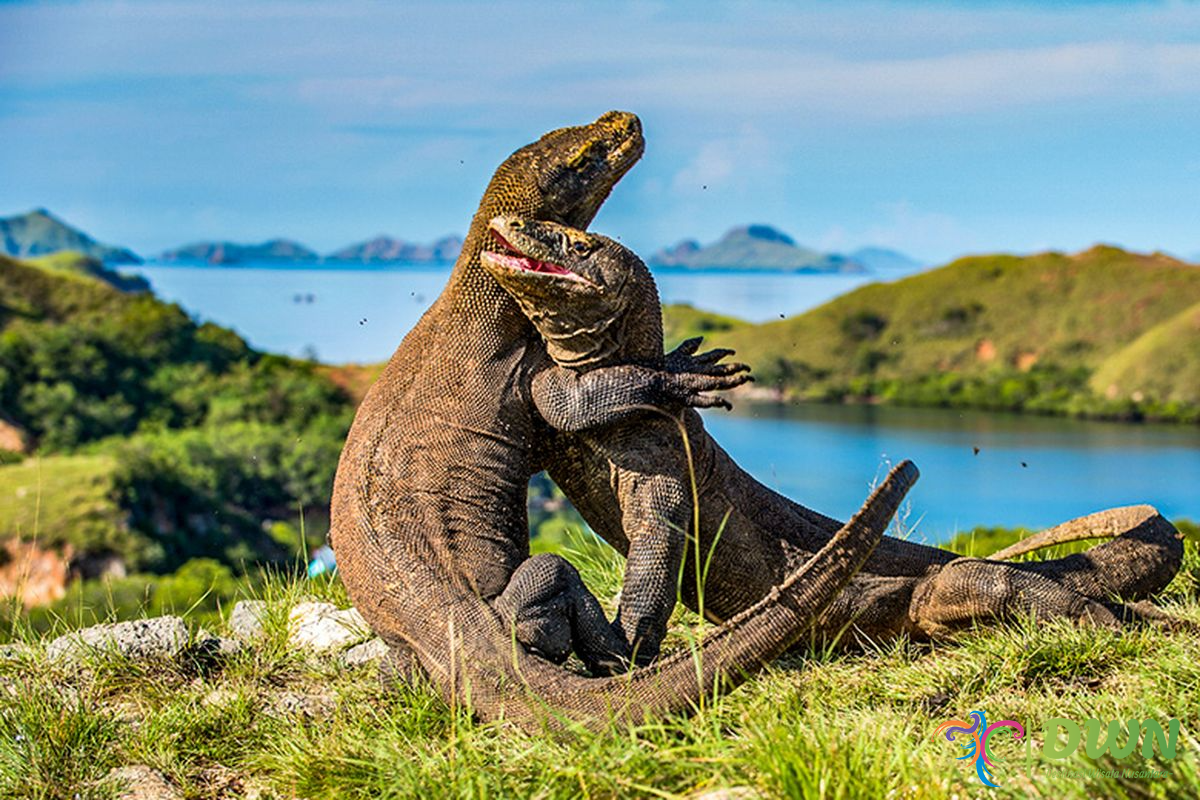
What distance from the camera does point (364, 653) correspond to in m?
7.71

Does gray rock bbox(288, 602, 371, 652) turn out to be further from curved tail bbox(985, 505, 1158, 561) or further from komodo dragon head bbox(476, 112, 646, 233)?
curved tail bbox(985, 505, 1158, 561)

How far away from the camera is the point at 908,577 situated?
7.12m

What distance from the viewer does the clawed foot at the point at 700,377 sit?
6238 mm

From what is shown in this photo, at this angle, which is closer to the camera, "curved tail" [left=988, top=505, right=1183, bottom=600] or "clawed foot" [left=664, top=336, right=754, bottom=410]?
"clawed foot" [left=664, top=336, right=754, bottom=410]

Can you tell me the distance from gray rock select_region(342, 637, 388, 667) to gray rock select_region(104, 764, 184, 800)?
67.6 inches

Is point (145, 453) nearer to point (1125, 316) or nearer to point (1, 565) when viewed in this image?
point (1, 565)

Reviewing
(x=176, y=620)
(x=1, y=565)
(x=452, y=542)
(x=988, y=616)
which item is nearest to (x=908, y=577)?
(x=988, y=616)

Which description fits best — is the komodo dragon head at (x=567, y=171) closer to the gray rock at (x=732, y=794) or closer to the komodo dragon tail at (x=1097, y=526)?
the gray rock at (x=732, y=794)

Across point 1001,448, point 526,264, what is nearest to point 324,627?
point 526,264

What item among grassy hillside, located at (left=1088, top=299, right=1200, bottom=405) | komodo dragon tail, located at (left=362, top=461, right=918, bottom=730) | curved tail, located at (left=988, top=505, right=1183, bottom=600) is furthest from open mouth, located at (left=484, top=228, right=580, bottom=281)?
grassy hillside, located at (left=1088, top=299, right=1200, bottom=405)

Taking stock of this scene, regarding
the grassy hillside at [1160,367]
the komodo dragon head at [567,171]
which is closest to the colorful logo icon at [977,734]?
the komodo dragon head at [567,171]

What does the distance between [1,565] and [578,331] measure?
53.1 metres

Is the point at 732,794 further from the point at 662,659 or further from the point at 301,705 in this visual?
the point at 301,705

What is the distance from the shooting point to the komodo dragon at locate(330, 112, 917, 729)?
560cm
